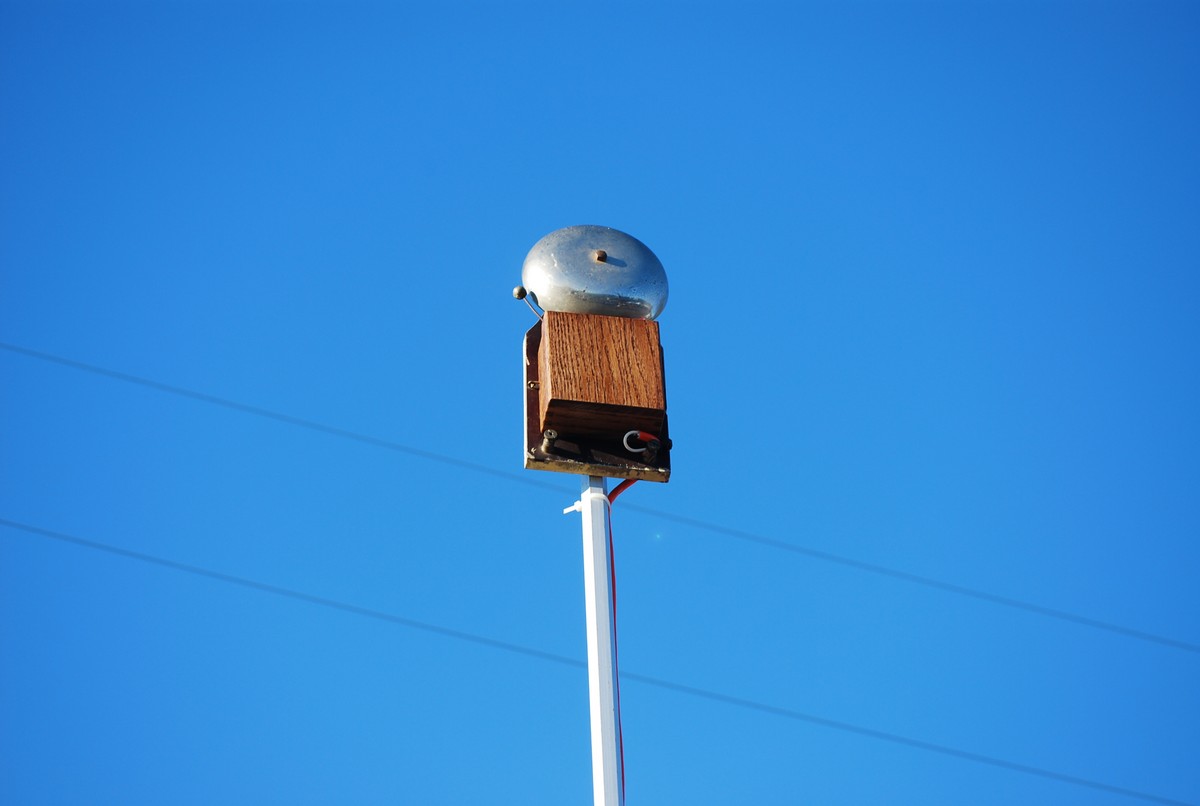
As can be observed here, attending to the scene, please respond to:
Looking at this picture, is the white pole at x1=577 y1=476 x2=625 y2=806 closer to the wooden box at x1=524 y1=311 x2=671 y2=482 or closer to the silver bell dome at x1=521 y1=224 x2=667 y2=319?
the wooden box at x1=524 y1=311 x2=671 y2=482

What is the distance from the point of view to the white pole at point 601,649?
376 centimetres

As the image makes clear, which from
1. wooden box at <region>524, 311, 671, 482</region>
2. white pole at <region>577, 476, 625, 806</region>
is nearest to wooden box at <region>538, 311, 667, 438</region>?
wooden box at <region>524, 311, 671, 482</region>

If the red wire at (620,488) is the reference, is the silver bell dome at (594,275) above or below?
above

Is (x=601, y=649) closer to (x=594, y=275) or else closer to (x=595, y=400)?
(x=595, y=400)

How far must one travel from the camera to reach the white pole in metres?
3.76

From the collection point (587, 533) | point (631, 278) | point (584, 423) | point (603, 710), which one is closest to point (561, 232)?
point (631, 278)

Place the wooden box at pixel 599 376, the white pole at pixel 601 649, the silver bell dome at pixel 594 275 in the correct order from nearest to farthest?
the white pole at pixel 601 649 < the wooden box at pixel 599 376 < the silver bell dome at pixel 594 275

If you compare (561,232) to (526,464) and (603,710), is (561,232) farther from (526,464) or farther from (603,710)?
(603,710)

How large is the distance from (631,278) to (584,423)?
0.50 m

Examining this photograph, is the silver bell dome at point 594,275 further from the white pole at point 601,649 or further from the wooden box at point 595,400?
the white pole at point 601,649

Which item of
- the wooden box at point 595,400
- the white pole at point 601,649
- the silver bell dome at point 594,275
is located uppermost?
the silver bell dome at point 594,275

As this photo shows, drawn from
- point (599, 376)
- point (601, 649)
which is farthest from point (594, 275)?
point (601, 649)

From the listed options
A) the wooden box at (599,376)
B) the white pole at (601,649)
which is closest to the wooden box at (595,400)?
the wooden box at (599,376)

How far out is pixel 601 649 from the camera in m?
3.90
